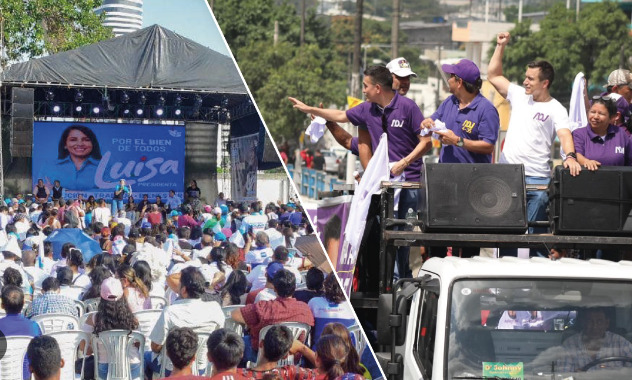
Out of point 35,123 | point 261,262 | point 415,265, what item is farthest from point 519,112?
point 35,123

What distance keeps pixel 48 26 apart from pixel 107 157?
58 centimetres

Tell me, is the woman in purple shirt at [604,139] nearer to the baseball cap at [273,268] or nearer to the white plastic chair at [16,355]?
the baseball cap at [273,268]

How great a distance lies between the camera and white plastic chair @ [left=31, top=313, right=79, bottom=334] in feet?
14.5

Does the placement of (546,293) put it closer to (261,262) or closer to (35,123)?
(261,262)

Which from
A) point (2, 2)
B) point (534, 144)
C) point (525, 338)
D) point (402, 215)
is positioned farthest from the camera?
point (534, 144)

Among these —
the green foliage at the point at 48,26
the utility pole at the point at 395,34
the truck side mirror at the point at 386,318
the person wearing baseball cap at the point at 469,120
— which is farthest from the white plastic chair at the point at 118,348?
the utility pole at the point at 395,34

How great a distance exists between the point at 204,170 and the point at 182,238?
292mm

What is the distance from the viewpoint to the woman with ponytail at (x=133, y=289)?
4.50m

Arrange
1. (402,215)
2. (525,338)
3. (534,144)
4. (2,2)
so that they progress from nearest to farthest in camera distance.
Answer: (2,2) < (525,338) < (402,215) < (534,144)

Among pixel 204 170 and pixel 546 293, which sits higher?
pixel 204 170

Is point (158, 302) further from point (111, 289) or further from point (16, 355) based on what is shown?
point (16, 355)

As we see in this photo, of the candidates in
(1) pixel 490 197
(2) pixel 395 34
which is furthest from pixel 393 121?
(2) pixel 395 34

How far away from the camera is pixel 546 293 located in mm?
5246

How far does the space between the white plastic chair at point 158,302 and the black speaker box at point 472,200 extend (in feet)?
6.85
